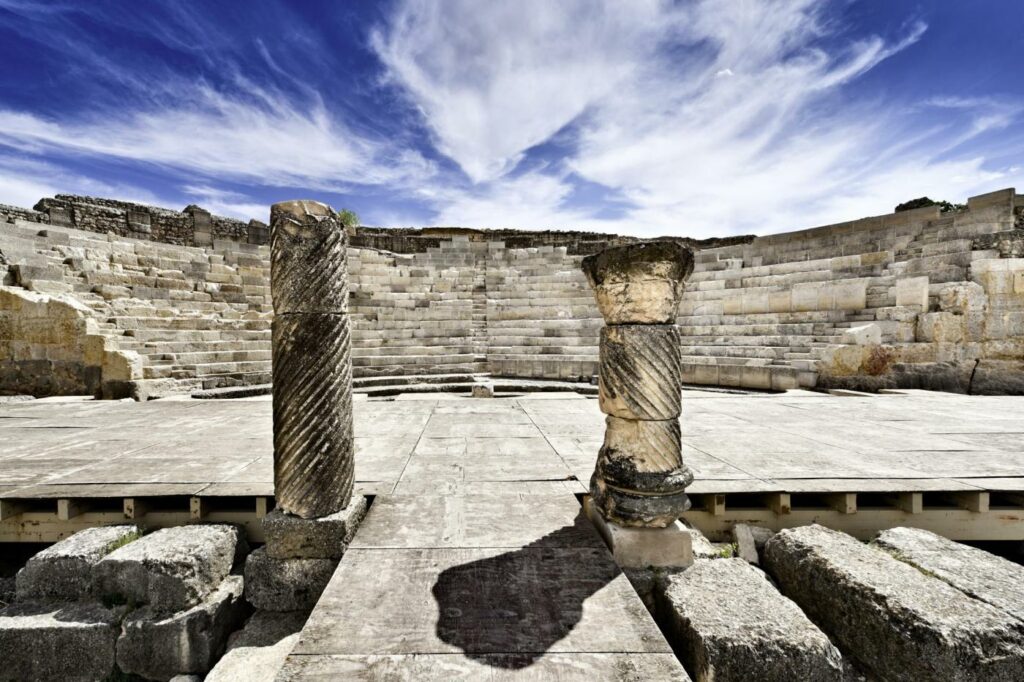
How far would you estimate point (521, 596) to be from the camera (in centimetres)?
223

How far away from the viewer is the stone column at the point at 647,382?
2684mm

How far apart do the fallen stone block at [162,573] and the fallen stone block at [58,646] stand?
15cm

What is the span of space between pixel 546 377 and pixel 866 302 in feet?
22.6

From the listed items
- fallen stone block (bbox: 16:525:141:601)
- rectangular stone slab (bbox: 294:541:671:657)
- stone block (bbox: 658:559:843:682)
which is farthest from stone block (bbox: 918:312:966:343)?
fallen stone block (bbox: 16:525:141:601)

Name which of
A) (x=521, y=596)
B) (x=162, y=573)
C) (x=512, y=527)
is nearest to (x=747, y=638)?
(x=521, y=596)

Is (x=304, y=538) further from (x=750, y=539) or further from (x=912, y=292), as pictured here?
(x=912, y=292)

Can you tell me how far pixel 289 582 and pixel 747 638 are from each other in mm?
2568

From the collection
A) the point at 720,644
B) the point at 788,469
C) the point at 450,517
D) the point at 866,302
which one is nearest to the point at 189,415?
the point at 450,517

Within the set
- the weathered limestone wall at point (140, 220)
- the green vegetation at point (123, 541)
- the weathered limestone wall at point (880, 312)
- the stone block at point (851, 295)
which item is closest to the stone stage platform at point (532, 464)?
the green vegetation at point (123, 541)

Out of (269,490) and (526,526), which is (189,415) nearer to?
(269,490)

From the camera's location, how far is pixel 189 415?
6281 millimetres

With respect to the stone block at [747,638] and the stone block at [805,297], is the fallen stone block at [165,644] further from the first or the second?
the stone block at [805,297]

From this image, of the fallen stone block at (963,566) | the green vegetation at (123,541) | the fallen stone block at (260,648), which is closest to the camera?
the fallen stone block at (963,566)

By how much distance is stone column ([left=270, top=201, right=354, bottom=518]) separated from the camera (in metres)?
2.72
